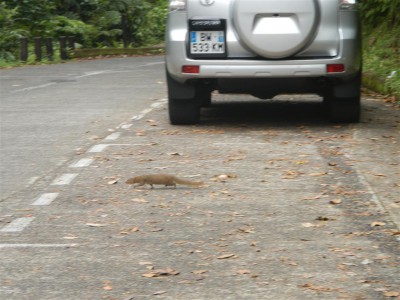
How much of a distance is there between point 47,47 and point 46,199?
25.4 meters

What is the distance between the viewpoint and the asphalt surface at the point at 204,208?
20.2 feet

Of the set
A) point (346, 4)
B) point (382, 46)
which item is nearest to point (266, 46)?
point (346, 4)

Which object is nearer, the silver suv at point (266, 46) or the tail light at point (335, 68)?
the silver suv at point (266, 46)

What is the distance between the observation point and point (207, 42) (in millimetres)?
12469

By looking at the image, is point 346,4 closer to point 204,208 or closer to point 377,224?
point 204,208

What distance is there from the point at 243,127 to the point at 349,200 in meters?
4.80

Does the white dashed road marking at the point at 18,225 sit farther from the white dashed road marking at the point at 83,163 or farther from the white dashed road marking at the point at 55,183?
the white dashed road marking at the point at 83,163

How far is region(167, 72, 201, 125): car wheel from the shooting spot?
13.1 m

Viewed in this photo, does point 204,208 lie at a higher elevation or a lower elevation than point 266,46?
lower

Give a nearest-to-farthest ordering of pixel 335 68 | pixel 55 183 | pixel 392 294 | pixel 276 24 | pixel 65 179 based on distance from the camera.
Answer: pixel 392 294
pixel 55 183
pixel 65 179
pixel 276 24
pixel 335 68

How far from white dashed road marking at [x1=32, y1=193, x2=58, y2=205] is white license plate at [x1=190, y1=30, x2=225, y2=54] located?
4128 mm

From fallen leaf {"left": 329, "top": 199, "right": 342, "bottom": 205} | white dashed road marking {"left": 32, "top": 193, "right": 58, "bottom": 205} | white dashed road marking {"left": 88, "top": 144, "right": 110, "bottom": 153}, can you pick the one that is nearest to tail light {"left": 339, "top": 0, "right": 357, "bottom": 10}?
white dashed road marking {"left": 88, "top": 144, "right": 110, "bottom": 153}

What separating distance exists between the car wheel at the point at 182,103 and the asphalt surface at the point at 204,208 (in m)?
0.17

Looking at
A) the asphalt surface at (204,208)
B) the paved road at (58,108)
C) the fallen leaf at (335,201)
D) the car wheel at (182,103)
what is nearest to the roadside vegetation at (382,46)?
the asphalt surface at (204,208)
